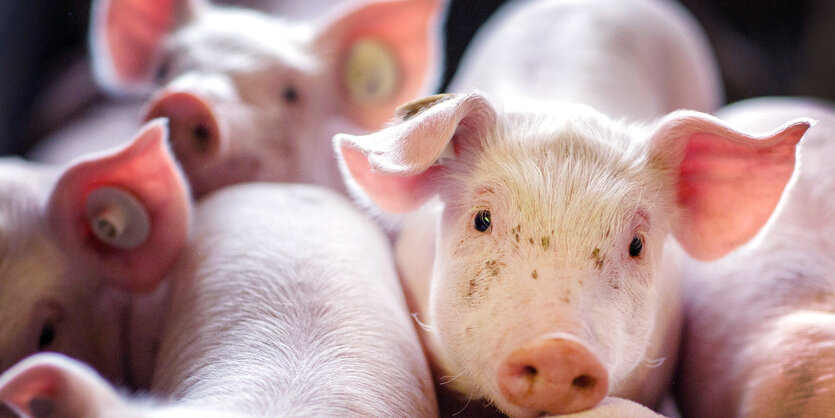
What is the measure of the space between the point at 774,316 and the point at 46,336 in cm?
129

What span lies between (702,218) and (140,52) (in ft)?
4.97

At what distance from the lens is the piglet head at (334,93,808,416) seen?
98 cm

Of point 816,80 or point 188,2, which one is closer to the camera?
point 188,2

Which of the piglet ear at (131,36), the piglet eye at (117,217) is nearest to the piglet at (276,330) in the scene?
the piglet eye at (117,217)

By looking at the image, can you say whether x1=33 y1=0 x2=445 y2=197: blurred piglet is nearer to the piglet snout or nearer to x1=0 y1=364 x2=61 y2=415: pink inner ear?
the piglet snout

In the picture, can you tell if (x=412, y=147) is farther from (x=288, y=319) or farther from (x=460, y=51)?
(x=460, y=51)

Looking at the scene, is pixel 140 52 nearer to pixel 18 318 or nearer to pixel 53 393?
pixel 18 318

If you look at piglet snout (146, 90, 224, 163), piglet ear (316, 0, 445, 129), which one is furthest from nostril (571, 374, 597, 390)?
piglet ear (316, 0, 445, 129)

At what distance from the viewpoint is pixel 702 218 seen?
129 centimetres

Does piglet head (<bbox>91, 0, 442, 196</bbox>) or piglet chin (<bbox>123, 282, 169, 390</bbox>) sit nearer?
piglet chin (<bbox>123, 282, 169, 390</bbox>)

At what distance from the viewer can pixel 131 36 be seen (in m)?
1.98

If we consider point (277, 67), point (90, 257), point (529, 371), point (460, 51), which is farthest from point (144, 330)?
point (460, 51)

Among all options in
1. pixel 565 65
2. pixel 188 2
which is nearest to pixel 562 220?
pixel 565 65

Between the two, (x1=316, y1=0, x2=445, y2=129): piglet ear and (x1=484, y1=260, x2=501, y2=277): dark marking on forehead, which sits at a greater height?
(x1=316, y1=0, x2=445, y2=129): piglet ear
